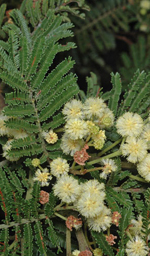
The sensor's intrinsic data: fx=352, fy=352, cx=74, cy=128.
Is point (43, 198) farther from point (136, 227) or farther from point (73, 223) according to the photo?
point (136, 227)

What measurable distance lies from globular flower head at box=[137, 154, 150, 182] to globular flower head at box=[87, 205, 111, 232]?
0.59ft

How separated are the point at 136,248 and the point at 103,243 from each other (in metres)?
0.11

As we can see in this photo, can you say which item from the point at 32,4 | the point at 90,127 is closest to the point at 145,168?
the point at 90,127

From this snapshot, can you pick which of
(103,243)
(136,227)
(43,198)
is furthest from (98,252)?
(43,198)

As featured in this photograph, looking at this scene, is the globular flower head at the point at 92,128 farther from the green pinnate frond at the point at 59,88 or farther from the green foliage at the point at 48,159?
the green pinnate frond at the point at 59,88

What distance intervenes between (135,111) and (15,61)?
21.0 inches

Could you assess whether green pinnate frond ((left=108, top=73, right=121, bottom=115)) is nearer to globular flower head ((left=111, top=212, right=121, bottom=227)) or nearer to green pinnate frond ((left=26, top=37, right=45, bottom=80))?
green pinnate frond ((left=26, top=37, right=45, bottom=80))

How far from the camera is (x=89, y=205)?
1142 millimetres

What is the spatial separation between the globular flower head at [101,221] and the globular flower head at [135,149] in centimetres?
20

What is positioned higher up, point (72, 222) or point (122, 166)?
point (122, 166)

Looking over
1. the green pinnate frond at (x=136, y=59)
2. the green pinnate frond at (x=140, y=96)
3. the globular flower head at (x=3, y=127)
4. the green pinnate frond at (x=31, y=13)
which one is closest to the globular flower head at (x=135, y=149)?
the green pinnate frond at (x=140, y=96)

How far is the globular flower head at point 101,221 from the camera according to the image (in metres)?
1.19

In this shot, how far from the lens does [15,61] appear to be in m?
1.31

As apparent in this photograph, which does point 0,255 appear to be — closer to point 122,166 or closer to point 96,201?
point 96,201
